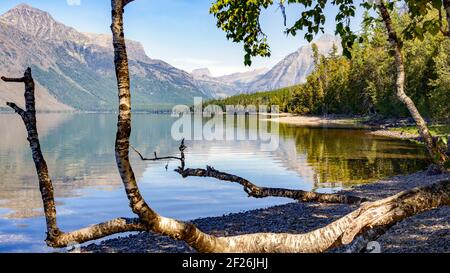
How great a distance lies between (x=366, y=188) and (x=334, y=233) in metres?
30.4

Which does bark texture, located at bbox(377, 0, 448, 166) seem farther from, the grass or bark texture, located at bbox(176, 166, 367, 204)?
the grass

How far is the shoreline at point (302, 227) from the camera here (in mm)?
15703

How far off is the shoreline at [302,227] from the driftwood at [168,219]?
7.74 meters

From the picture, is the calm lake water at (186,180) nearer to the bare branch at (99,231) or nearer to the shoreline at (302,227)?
the shoreline at (302,227)

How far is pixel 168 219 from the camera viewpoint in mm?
4516

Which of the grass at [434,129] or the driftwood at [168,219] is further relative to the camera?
the grass at [434,129]

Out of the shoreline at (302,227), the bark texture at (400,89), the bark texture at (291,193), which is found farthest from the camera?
the shoreline at (302,227)

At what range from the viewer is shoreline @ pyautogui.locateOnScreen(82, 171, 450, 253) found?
15.7 metres

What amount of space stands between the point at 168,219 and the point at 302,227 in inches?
714

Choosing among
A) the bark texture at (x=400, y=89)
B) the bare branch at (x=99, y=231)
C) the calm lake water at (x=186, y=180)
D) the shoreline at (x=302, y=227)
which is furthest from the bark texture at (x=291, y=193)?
the calm lake water at (x=186, y=180)
